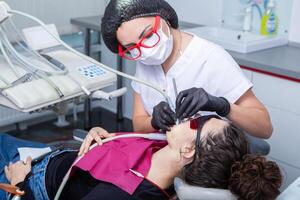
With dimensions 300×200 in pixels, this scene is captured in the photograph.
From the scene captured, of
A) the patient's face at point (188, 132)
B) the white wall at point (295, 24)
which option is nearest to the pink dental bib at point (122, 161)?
the patient's face at point (188, 132)

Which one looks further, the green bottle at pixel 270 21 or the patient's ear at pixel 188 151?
the green bottle at pixel 270 21

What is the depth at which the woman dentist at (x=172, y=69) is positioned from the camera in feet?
4.51

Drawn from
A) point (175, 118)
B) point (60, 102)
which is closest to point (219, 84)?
point (175, 118)

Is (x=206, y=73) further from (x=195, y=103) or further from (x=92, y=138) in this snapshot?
(x=92, y=138)

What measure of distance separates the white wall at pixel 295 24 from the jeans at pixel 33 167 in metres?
1.50

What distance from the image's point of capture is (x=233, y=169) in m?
1.24

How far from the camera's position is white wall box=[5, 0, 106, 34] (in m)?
2.90

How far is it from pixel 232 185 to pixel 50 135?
2202mm

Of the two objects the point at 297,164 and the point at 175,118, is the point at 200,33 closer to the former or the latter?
the point at 297,164

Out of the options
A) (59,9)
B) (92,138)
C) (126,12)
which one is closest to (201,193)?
(92,138)

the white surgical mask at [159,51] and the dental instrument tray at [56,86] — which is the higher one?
the white surgical mask at [159,51]

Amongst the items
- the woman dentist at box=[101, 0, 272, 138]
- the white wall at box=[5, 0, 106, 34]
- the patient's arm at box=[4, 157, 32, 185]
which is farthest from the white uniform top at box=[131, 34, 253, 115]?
the white wall at box=[5, 0, 106, 34]

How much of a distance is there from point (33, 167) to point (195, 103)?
68 cm

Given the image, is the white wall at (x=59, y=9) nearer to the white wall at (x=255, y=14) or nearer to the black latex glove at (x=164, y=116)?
the white wall at (x=255, y=14)
